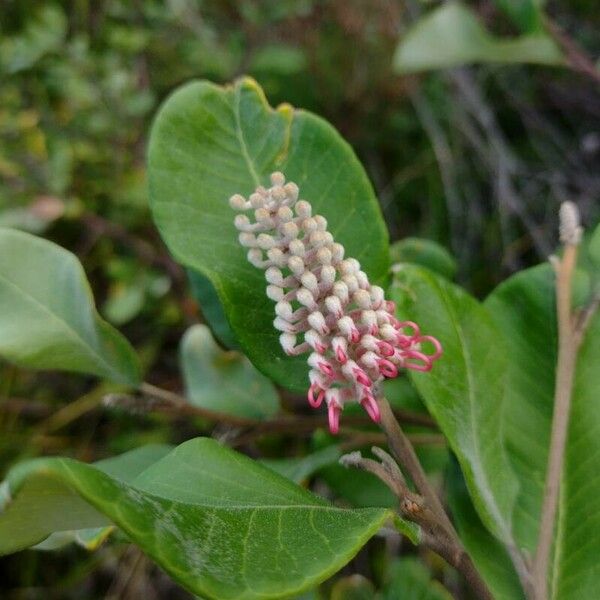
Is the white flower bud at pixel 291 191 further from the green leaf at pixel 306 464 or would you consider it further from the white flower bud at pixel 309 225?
the green leaf at pixel 306 464

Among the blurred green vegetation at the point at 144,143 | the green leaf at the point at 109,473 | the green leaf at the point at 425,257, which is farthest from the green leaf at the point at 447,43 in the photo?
the green leaf at the point at 109,473

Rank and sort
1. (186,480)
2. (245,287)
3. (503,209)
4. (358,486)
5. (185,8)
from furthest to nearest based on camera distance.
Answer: (185,8), (503,209), (358,486), (245,287), (186,480)

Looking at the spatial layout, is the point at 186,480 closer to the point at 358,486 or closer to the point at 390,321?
the point at 390,321

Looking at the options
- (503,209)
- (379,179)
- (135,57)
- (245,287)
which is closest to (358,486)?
(245,287)

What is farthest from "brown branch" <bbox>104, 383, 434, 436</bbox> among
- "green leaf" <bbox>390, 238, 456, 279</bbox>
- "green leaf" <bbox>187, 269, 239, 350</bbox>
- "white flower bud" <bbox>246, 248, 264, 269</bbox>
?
"white flower bud" <bbox>246, 248, 264, 269</bbox>

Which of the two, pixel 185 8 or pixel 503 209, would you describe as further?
pixel 185 8

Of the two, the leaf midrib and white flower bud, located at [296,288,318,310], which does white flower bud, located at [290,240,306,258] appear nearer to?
white flower bud, located at [296,288,318,310]
